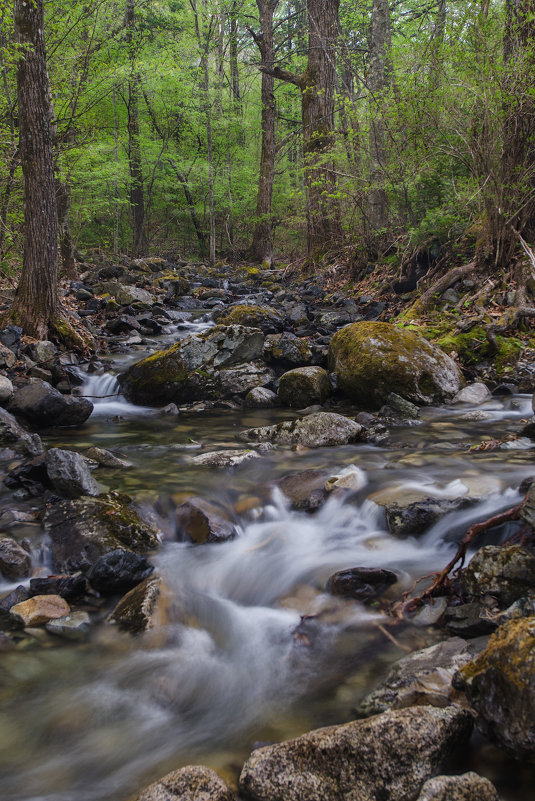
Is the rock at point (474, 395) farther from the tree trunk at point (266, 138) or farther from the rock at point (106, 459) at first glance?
the tree trunk at point (266, 138)

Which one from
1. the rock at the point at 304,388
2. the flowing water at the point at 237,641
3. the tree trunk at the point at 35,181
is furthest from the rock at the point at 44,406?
the rock at the point at 304,388

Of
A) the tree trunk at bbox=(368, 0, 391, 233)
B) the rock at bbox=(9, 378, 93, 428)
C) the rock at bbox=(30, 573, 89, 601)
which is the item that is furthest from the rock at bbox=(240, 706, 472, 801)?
the tree trunk at bbox=(368, 0, 391, 233)

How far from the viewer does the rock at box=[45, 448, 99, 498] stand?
162 inches

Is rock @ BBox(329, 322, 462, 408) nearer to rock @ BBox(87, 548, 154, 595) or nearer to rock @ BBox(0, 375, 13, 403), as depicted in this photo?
rock @ BBox(87, 548, 154, 595)

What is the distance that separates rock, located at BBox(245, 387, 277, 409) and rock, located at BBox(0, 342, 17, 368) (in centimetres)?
330

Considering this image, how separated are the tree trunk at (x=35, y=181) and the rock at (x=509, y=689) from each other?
25.9 feet

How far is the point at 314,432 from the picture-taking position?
548 centimetres

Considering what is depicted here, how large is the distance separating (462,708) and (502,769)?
0.20m

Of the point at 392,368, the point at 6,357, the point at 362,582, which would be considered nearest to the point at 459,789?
the point at 362,582

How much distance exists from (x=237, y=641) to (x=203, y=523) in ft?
3.75

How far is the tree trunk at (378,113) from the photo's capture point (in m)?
10.1

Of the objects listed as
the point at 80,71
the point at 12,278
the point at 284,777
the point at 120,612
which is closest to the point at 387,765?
the point at 284,777

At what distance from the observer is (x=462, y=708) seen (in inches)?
73.5

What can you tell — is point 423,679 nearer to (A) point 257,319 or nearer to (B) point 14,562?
(B) point 14,562
